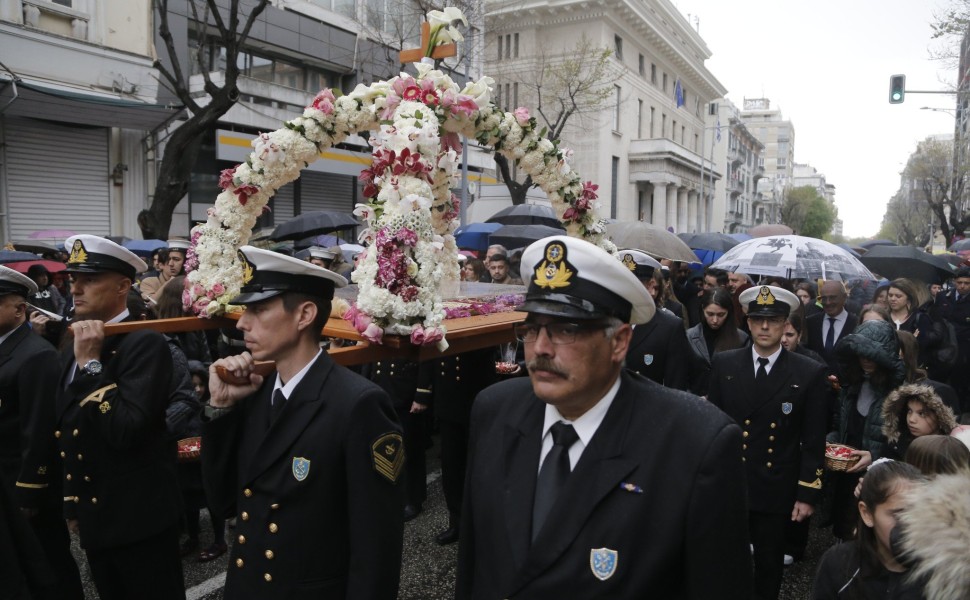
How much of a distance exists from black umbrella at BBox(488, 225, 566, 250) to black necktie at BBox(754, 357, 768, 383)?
7253 millimetres

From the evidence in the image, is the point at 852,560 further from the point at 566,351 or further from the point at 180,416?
the point at 180,416

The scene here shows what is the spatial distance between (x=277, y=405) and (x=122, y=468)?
1.14 metres

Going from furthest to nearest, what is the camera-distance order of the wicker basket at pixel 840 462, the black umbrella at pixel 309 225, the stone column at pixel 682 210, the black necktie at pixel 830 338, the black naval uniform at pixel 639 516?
the stone column at pixel 682 210 < the black umbrella at pixel 309 225 < the black necktie at pixel 830 338 < the wicker basket at pixel 840 462 < the black naval uniform at pixel 639 516

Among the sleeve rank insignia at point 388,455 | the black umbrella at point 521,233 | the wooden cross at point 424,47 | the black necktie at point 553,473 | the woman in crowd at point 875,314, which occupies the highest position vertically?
the wooden cross at point 424,47

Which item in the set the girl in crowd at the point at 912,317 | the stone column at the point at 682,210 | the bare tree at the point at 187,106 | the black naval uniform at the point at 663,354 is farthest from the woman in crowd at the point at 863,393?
the stone column at the point at 682,210

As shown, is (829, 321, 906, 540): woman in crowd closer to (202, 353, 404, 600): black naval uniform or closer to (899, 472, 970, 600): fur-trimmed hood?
(899, 472, 970, 600): fur-trimmed hood

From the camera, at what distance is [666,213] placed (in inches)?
1780

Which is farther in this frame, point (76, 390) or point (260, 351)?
point (76, 390)

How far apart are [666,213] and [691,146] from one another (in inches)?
583

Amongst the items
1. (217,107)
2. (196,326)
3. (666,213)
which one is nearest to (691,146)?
(666,213)

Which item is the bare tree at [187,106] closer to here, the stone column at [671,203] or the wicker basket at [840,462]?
the wicker basket at [840,462]

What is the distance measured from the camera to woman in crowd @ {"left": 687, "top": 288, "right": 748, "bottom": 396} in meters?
5.80

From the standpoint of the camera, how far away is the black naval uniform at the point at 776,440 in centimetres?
411

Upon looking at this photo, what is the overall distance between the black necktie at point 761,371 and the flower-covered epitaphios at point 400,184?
1.47 m
